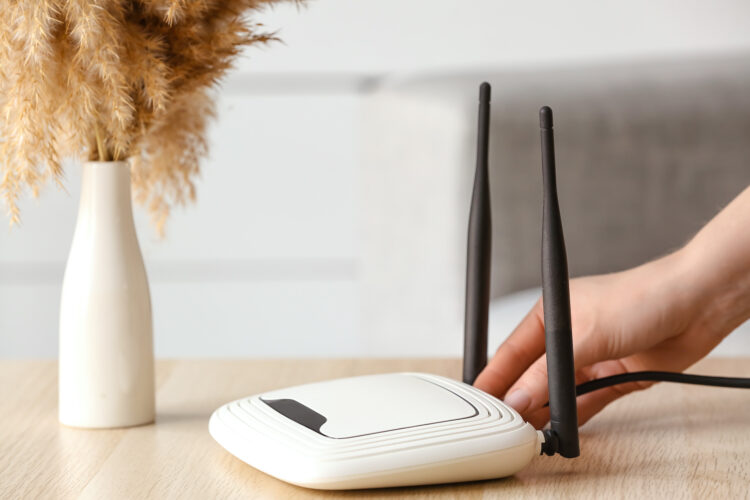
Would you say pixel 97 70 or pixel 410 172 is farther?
pixel 410 172

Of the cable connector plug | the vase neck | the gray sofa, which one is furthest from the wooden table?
the gray sofa

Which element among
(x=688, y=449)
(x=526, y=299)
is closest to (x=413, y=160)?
(x=526, y=299)

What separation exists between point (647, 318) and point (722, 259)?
0.09 meters

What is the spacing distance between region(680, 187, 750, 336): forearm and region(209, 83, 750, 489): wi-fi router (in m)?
0.20

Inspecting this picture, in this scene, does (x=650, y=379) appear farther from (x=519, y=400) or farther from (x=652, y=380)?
(x=519, y=400)

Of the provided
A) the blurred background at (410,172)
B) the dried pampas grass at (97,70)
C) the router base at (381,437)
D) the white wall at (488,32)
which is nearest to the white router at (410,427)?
the router base at (381,437)

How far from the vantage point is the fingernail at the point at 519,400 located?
704mm

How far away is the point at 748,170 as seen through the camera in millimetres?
1978

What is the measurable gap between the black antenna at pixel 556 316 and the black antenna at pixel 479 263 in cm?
15

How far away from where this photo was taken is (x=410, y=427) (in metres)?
0.60

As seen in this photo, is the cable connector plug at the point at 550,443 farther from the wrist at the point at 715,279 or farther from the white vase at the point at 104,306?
the white vase at the point at 104,306

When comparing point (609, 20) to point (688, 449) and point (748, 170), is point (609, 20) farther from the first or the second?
point (688, 449)

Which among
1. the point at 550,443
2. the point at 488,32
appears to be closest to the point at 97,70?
the point at 550,443

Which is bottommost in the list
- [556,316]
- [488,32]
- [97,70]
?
[556,316]
